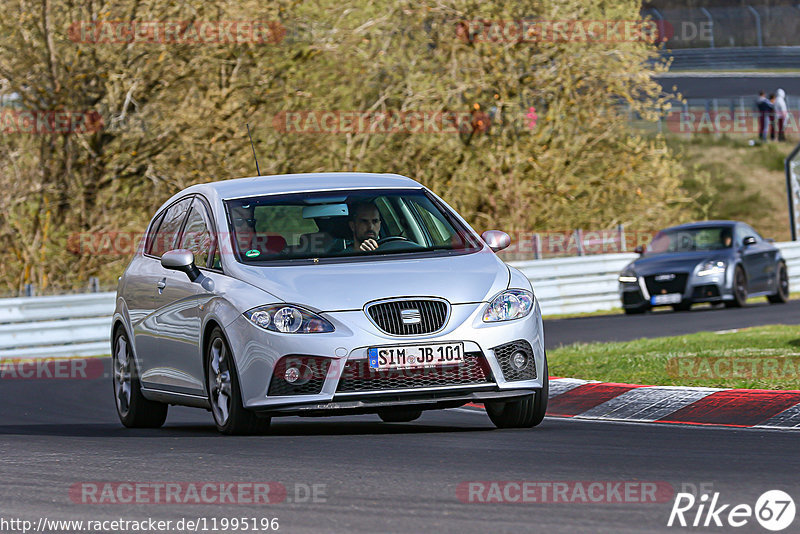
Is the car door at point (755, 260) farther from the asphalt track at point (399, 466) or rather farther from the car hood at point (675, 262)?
the asphalt track at point (399, 466)

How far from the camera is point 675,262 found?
24.3 metres

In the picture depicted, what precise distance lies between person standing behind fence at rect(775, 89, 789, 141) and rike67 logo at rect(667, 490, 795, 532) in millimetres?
42382

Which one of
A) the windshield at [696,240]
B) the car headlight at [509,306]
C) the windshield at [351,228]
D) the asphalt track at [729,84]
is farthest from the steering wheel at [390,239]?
the asphalt track at [729,84]

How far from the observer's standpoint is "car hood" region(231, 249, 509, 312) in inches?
354

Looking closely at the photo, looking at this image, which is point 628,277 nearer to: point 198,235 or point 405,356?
point 198,235

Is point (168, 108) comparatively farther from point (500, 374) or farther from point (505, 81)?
point (500, 374)

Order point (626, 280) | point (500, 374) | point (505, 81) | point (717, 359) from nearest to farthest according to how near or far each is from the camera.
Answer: point (500, 374) < point (717, 359) < point (626, 280) < point (505, 81)

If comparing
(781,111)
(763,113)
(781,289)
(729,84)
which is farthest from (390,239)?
(729,84)

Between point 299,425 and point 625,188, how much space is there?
21.9 metres

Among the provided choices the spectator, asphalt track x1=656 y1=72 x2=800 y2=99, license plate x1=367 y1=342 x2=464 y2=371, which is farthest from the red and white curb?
asphalt track x1=656 y1=72 x2=800 y2=99

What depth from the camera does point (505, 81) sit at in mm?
31156

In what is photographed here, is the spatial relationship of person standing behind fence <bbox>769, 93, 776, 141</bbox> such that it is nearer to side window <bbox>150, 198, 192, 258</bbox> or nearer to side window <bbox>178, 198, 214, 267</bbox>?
side window <bbox>150, 198, 192, 258</bbox>

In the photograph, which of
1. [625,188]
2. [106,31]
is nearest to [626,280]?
[625,188]

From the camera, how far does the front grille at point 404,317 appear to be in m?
8.96
